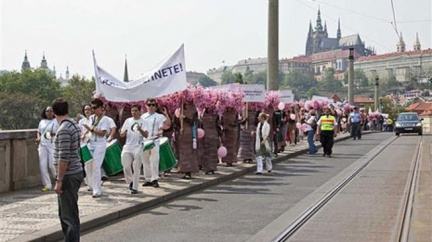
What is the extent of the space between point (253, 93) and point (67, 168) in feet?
41.7

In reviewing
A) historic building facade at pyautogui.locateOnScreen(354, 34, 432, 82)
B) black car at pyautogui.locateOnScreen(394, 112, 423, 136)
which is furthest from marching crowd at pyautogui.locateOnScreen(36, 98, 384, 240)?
historic building facade at pyautogui.locateOnScreen(354, 34, 432, 82)

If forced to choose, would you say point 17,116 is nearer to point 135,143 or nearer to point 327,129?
point 327,129

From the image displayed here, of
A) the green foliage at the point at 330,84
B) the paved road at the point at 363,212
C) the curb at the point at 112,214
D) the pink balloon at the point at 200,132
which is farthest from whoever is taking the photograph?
the green foliage at the point at 330,84

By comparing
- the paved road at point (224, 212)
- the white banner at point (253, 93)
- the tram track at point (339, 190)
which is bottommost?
the paved road at point (224, 212)

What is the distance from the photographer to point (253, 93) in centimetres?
1919

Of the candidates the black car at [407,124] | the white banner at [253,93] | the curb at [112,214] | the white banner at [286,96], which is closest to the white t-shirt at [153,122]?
the curb at [112,214]

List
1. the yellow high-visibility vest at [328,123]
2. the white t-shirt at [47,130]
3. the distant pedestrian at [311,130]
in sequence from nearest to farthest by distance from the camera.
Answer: the white t-shirt at [47,130] < the yellow high-visibility vest at [328,123] < the distant pedestrian at [311,130]

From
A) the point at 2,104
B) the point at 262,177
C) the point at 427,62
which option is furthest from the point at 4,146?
the point at 427,62

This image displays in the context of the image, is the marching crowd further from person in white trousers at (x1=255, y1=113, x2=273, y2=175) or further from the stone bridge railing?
the stone bridge railing

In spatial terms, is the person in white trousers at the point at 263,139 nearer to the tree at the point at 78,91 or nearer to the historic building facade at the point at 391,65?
the tree at the point at 78,91

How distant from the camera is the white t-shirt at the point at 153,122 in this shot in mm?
12344

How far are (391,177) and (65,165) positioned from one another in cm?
1081

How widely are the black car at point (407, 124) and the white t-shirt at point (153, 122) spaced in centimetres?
3250

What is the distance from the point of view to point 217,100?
15.9 meters
